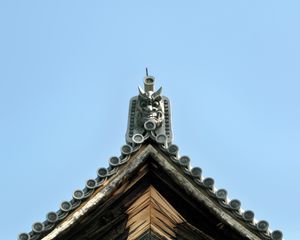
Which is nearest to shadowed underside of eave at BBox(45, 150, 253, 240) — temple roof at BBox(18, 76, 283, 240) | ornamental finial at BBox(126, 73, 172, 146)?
temple roof at BBox(18, 76, 283, 240)

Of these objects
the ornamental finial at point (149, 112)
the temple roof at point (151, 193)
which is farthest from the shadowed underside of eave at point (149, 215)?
the ornamental finial at point (149, 112)

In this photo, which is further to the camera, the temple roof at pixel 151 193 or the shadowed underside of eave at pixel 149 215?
the shadowed underside of eave at pixel 149 215

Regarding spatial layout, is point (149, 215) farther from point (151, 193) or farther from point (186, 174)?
point (186, 174)

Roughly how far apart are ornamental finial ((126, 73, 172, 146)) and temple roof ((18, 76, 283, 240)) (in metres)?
0.44

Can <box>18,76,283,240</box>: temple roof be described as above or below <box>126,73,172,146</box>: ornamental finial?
below

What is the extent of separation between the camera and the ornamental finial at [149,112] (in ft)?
54.4

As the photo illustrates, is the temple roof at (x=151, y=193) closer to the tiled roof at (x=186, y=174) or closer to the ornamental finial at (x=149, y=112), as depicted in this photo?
the tiled roof at (x=186, y=174)

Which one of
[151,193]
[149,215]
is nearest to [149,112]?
[151,193]

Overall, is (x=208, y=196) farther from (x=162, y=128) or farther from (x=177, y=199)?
(x=162, y=128)

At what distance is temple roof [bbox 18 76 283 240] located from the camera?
14750 millimetres

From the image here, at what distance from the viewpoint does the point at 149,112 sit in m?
16.6

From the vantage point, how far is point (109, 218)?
1529 cm

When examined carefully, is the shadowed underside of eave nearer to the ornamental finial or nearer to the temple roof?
the temple roof

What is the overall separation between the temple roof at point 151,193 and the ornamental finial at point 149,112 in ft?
1.43
